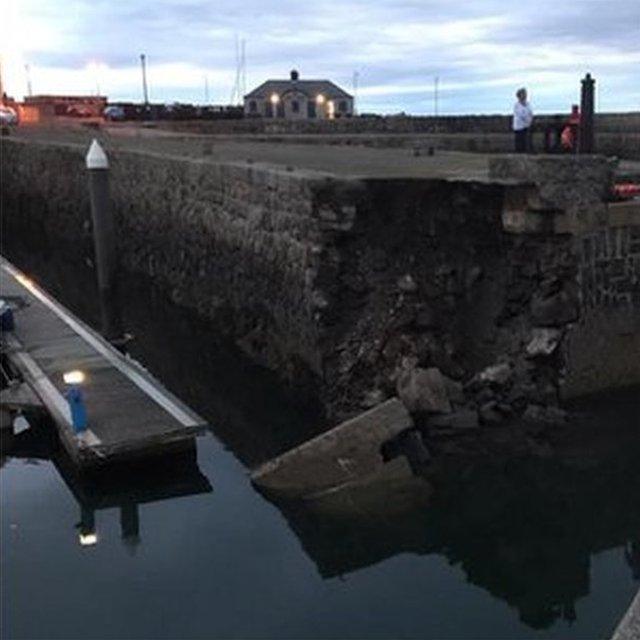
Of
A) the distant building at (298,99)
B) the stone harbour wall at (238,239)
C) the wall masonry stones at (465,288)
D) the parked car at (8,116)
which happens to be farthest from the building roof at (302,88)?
the wall masonry stones at (465,288)

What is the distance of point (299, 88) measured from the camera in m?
65.8

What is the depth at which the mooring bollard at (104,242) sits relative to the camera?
12.8 meters

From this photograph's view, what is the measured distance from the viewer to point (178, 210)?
16.7 metres

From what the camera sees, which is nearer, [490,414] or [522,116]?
[490,414]

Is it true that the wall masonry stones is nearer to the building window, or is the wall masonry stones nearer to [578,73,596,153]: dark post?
[578,73,596,153]: dark post

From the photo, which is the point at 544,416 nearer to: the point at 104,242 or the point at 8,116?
the point at 104,242

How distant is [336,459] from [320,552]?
1.03m

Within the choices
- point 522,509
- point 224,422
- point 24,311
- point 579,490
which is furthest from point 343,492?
Result: point 24,311

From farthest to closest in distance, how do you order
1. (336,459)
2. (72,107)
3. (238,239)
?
(72,107) < (238,239) < (336,459)

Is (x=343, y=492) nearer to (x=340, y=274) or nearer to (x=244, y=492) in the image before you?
(x=244, y=492)

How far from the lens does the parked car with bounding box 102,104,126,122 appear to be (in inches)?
1821

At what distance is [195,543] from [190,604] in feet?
3.31

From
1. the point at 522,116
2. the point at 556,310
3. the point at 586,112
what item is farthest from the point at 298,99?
the point at 556,310

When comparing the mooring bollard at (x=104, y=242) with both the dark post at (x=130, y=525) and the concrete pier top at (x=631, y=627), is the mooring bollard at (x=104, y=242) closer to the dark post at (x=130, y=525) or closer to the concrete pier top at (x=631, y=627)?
the dark post at (x=130, y=525)
